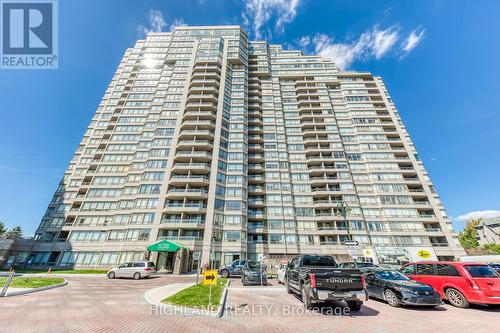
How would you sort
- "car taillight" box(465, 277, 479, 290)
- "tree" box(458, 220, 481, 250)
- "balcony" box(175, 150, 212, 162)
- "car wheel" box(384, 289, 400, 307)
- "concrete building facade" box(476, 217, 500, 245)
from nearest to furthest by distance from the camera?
1. "car taillight" box(465, 277, 479, 290)
2. "car wheel" box(384, 289, 400, 307)
3. "balcony" box(175, 150, 212, 162)
4. "tree" box(458, 220, 481, 250)
5. "concrete building facade" box(476, 217, 500, 245)

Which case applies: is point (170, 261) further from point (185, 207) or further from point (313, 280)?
point (313, 280)

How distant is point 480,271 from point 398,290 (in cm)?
388

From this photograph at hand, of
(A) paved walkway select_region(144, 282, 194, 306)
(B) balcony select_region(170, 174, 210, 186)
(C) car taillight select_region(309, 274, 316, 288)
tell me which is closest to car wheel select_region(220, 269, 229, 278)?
(A) paved walkway select_region(144, 282, 194, 306)

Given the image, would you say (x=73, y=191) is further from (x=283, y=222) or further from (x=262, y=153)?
(x=283, y=222)

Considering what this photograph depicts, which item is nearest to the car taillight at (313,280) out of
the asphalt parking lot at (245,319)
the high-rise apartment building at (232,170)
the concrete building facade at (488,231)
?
the asphalt parking lot at (245,319)

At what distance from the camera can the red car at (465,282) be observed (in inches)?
344

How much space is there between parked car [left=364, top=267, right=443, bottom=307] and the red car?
157 centimetres

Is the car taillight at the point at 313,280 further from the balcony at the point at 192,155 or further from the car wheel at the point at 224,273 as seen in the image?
the balcony at the point at 192,155

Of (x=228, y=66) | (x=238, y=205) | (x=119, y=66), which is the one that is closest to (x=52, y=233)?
(x=238, y=205)

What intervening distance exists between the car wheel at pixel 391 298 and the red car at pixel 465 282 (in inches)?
110

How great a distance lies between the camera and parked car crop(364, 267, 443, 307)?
8719 millimetres

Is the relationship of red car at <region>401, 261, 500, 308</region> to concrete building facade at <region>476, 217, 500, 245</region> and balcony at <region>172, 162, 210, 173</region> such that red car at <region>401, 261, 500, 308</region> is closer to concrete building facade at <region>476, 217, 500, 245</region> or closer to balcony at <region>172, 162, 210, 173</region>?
balcony at <region>172, 162, 210, 173</region>

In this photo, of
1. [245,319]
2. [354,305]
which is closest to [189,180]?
[245,319]

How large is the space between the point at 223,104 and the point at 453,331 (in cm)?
4929
